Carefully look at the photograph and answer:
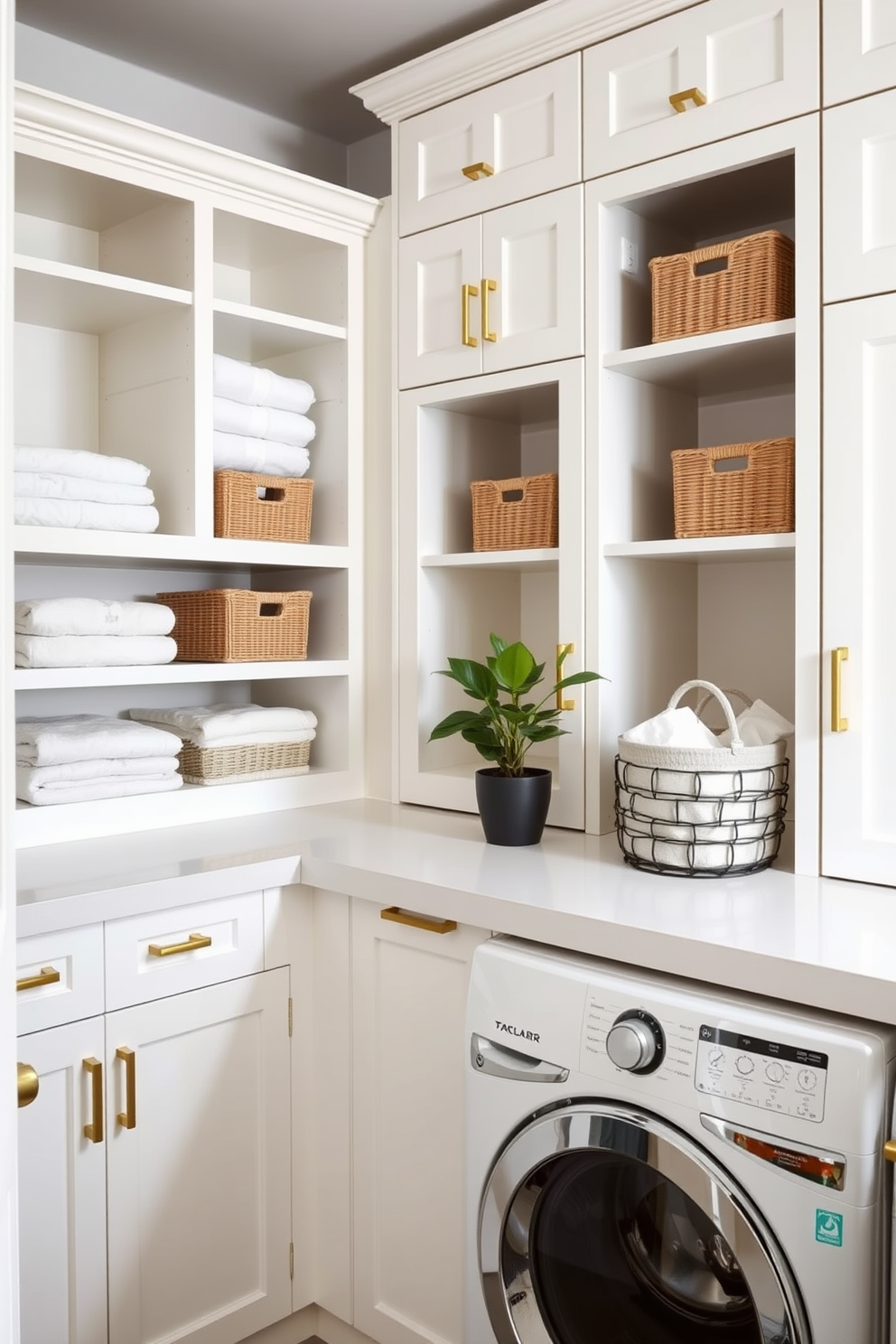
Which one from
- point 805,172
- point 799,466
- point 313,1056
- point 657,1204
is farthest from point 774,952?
point 805,172

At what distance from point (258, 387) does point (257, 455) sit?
146mm

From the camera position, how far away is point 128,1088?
1742mm

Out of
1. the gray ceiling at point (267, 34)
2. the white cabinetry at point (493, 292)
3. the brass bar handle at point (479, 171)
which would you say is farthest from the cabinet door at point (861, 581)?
the gray ceiling at point (267, 34)

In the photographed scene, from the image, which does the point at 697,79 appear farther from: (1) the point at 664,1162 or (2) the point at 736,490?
(1) the point at 664,1162

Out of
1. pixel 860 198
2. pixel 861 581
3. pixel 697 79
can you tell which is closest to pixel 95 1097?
pixel 861 581

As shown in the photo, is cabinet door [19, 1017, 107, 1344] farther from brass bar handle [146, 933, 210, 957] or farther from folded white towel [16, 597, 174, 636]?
folded white towel [16, 597, 174, 636]

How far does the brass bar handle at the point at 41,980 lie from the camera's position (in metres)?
1.63

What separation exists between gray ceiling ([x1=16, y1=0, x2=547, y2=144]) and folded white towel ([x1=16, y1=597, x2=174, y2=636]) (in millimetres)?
1240

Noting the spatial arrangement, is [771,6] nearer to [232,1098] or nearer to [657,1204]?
[657,1204]

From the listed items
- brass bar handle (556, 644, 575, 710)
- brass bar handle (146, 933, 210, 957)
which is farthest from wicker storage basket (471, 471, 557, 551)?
brass bar handle (146, 933, 210, 957)

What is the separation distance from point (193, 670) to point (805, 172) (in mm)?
1450

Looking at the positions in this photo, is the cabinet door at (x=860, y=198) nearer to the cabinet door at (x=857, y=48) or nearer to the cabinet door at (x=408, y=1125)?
the cabinet door at (x=857, y=48)

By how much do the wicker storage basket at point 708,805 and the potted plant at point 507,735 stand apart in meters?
0.23

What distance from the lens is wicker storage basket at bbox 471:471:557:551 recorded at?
7.36ft
